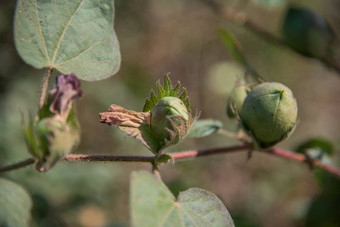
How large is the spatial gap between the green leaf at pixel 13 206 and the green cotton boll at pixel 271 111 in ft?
2.18

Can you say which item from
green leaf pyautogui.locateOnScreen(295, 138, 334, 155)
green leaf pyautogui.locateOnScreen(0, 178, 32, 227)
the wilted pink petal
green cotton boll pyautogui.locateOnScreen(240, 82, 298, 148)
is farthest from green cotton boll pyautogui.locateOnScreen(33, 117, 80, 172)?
green leaf pyautogui.locateOnScreen(295, 138, 334, 155)

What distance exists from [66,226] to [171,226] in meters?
1.24

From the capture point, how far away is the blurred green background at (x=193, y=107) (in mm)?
2135

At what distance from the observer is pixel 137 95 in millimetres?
3311

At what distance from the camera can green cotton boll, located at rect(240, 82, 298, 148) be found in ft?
3.85

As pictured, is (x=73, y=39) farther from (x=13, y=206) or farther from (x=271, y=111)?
(x=271, y=111)

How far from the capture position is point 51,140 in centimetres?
96

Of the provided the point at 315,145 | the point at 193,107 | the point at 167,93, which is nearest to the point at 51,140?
the point at 167,93

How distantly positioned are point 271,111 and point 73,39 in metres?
0.62

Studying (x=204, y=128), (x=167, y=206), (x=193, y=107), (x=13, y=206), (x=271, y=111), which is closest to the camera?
(x=167, y=206)

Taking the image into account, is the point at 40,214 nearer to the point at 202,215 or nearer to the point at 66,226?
the point at 66,226

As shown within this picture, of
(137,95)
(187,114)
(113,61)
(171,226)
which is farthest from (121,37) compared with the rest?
(171,226)

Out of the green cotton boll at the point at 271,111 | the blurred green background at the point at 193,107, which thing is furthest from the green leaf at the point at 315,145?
the green cotton boll at the point at 271,111

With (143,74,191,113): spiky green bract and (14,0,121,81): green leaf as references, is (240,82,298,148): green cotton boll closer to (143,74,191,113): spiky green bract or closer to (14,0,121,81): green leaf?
(143,74,191,113): spiky green bract
